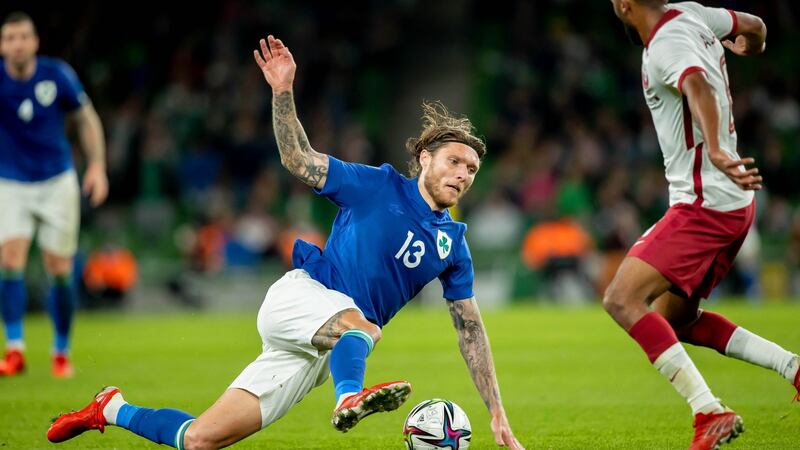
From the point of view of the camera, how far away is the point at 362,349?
5023 mm

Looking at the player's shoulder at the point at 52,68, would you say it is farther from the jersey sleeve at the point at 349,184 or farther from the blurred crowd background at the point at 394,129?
the blurred crowd background at the point at 394,129

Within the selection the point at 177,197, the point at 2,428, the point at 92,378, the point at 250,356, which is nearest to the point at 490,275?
the point at 177,197

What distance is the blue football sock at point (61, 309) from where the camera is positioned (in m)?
9.30

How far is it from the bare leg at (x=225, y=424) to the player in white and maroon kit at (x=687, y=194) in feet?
5.96

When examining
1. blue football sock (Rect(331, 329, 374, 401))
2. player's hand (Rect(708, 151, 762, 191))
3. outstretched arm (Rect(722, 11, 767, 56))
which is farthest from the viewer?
outstretched arm (Rect(722, 11, 767, 56))

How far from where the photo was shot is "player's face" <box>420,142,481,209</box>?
5602 millimetres

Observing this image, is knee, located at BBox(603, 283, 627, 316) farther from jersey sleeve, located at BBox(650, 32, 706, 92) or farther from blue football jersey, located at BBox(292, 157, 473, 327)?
jersey sleeve, located at BBox(650, 32, 706, 92)

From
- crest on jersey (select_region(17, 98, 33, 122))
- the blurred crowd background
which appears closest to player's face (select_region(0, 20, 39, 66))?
crest on jersey (select_region(17, 98, 33, 122))

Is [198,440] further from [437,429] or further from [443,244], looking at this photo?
[443,244]

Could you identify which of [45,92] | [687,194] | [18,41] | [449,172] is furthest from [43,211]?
[687,194]

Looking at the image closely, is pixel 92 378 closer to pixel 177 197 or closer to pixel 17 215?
pixel 17 215

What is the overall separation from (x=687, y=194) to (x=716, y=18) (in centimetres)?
99

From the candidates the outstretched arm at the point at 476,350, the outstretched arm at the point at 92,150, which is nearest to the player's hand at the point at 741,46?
the outstretched arm at the point at 476,350

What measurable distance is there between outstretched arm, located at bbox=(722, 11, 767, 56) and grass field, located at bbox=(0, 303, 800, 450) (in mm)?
2156
